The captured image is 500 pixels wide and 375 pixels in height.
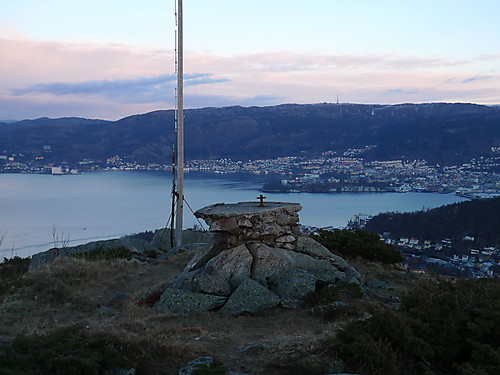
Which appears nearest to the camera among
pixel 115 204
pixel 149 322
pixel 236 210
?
pixel 149 322

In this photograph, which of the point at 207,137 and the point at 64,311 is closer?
the point at 64,311

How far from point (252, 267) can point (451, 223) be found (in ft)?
114

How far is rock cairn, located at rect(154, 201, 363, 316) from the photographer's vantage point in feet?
29.9

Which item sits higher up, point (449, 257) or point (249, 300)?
point (249, 300)

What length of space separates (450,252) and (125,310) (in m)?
25.7

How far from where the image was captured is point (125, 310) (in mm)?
9383

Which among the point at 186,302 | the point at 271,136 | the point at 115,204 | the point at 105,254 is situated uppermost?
the point at 271,136

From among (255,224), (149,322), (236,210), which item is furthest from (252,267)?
(149,322)

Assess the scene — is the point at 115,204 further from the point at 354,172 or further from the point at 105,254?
the point at 354,172

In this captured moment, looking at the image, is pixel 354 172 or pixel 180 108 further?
pixel 354 172

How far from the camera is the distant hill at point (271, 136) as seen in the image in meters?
107

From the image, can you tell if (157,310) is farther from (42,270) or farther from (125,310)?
(42,270)

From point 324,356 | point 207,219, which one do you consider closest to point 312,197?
point 207,219

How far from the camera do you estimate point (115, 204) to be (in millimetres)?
61875
